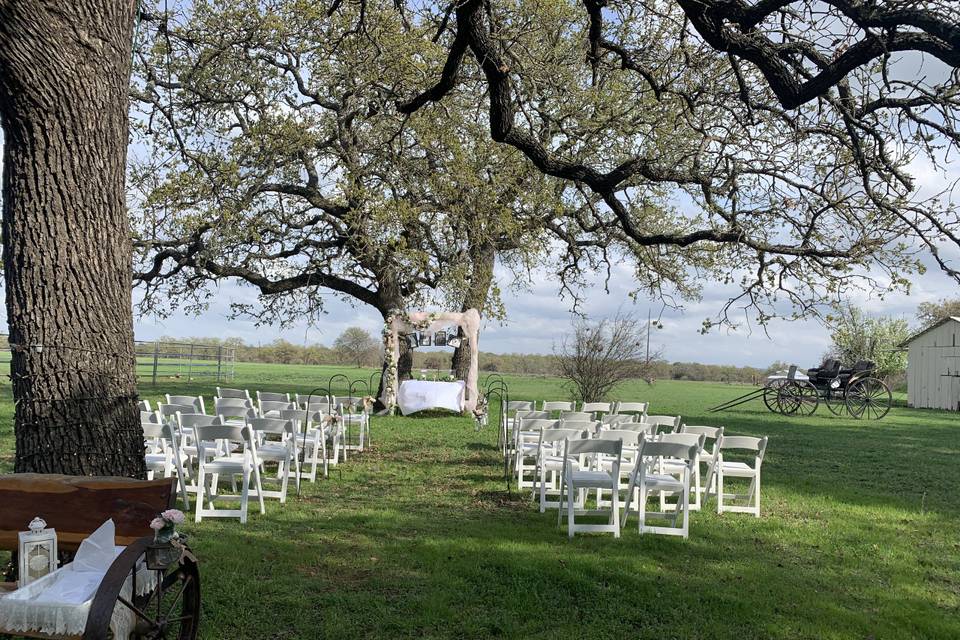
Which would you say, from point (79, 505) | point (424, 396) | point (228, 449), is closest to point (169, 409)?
point (228, 449)

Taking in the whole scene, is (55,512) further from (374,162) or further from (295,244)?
(295,244)

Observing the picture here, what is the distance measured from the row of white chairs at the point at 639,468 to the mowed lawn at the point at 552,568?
0.24 metres

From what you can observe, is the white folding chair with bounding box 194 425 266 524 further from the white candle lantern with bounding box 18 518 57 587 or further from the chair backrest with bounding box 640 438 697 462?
the chair backrest with bounding box 640 438 697 462

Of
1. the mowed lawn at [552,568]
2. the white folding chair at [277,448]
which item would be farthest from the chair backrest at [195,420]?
the mowed lawn at [552,568]

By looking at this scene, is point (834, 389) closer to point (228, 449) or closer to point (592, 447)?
point (592, 447)

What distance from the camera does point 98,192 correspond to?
4.64 metres

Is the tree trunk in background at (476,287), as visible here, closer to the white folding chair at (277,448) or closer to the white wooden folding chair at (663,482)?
the white folding chair at (277,448)

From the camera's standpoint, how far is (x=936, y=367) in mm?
31531

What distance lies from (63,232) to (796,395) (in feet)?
74.6

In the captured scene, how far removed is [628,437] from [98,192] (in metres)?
5.15

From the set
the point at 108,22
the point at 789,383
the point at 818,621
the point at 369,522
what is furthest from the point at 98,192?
the point at 789,383

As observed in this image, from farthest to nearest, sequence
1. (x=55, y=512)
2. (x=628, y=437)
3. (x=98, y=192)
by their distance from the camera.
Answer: (x=628, y=437), (x=98, y=192), (x=55, y=512)

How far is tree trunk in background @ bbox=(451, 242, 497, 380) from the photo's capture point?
58.1 feet

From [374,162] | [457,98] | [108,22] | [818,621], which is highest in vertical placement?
[457,98]
